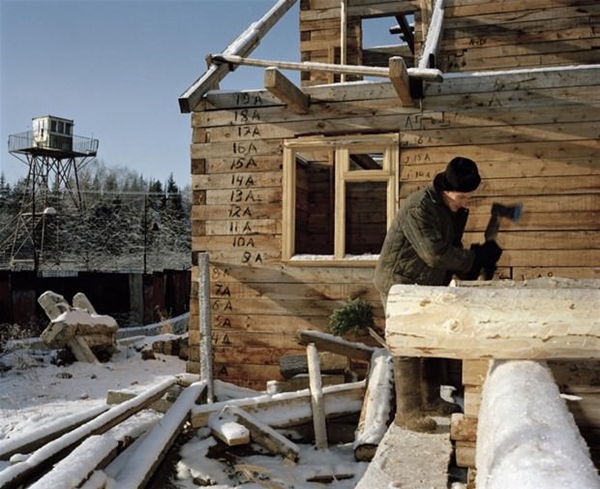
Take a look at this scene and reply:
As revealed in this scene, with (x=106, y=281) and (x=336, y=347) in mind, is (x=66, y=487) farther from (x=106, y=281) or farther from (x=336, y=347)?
(x=106, y=281)

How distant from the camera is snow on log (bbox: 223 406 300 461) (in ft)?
18.3

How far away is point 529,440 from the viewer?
61.9 inches

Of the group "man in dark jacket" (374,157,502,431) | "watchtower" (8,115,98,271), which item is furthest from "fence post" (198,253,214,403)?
"watchtower" (8,115,98,271)

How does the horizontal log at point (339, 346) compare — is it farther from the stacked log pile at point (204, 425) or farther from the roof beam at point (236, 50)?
the roof beam at point (236, 50)

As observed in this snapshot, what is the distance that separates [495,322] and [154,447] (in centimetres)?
346

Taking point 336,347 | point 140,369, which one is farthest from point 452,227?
point 140,369

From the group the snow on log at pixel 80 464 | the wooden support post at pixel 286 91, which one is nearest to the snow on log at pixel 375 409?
the snow on log at pixel 80 464

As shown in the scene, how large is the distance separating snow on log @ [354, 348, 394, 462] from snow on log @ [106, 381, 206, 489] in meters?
1.63

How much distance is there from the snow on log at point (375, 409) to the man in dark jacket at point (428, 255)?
893 millimetres

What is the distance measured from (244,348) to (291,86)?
347 cm

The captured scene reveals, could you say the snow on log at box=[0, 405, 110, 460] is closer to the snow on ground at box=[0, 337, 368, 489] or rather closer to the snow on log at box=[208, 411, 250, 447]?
the snow on ground at box=[0, 337, 368, 489]

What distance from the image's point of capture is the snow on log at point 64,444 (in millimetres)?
4028

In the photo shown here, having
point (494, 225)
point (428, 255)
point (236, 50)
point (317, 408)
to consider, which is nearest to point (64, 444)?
point (317, 408)

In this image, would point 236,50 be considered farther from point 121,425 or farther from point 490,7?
point 121,425
